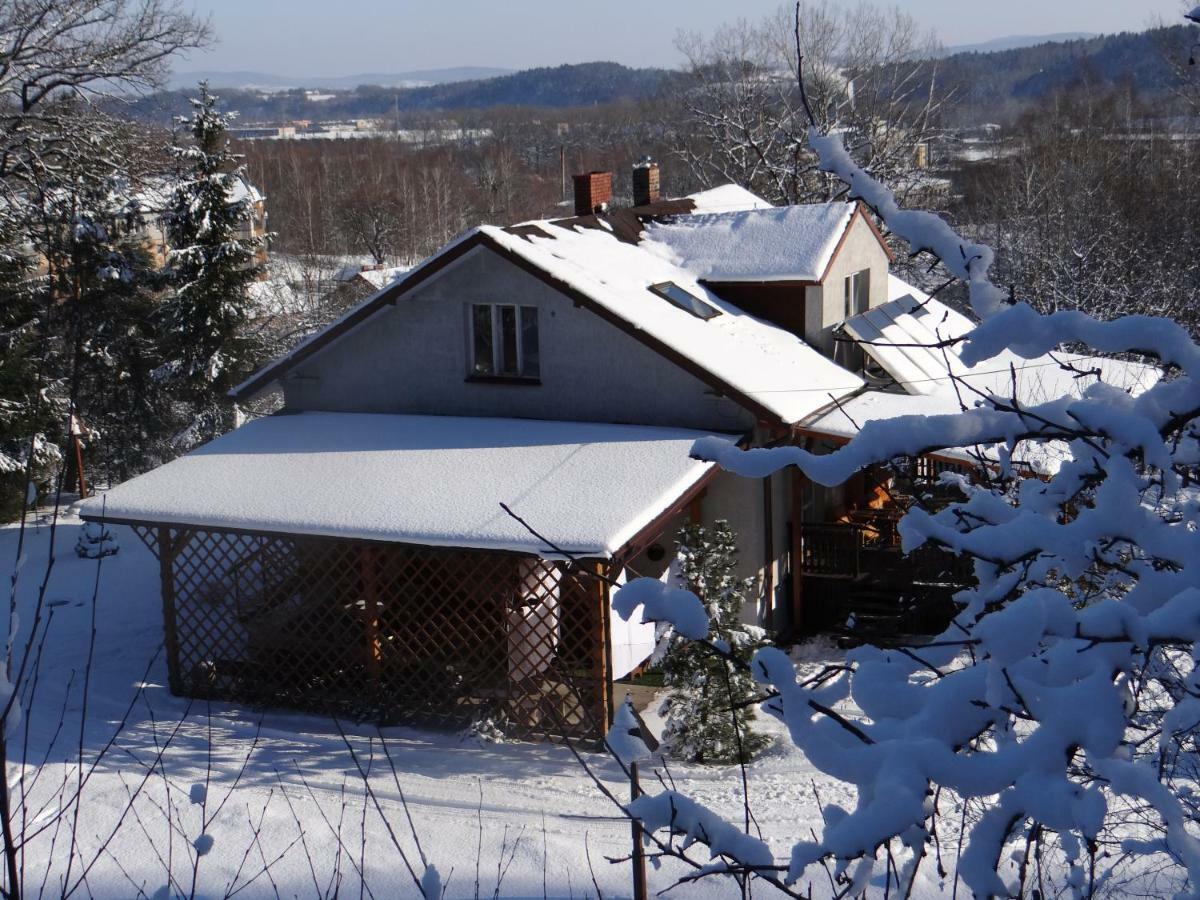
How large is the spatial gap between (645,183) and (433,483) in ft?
30.5

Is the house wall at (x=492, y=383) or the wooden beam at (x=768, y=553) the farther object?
the wooden beam at (x=768, y=553)

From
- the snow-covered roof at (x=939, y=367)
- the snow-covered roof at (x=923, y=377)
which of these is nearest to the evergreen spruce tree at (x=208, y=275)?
the snow-covered roof at (x=939, y=367)

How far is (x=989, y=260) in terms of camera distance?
10.5 feet

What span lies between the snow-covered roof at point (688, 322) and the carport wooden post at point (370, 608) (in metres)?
3.92

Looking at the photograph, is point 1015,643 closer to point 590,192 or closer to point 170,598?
point 170,598

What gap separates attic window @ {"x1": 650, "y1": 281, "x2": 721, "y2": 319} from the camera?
47.9 feet

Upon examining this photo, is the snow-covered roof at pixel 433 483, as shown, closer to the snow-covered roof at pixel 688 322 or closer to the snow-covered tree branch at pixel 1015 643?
the snow-covered roof at pixel 688 322

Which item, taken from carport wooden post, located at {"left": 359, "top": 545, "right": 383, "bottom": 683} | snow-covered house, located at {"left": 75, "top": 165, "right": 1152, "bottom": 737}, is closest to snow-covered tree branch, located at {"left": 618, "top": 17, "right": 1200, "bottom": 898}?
snow-covered house, located at {"left": 75, "top": 165, "right": 1152, "bottom": 737}

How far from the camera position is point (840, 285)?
623 inches

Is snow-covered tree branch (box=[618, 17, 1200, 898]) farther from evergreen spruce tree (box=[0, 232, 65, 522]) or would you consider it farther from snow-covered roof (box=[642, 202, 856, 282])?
evergreen spruce tree (box=[0, 232, 65, 522])

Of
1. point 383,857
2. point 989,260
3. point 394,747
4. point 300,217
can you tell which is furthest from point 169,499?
point 300,217

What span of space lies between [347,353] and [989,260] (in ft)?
39.9

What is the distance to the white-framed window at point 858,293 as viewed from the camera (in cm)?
1639

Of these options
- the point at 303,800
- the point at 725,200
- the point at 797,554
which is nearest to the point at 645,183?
the point at 725,200
